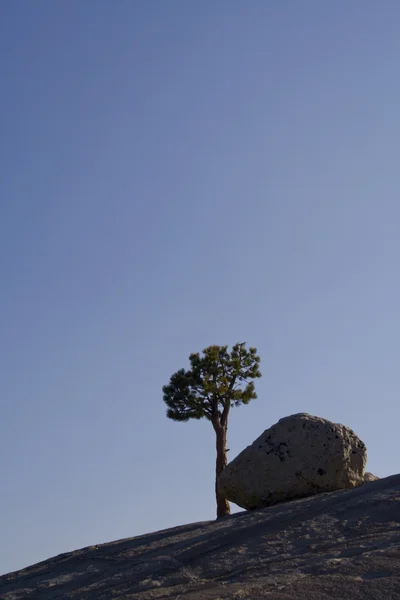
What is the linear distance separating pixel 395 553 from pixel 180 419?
20.9 meters

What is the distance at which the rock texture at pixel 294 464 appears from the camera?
19.8 metres

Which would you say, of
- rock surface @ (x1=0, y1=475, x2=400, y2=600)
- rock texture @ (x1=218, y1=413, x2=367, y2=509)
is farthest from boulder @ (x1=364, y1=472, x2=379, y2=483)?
rock surface @ (x1=0, y1=475, x2=400, y2=600)

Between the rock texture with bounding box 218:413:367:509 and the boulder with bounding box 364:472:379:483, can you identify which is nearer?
the rock texture with bounding box 218:413:367:509

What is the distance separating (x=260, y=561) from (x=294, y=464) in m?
8.57

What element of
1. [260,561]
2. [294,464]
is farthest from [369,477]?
[260,561]

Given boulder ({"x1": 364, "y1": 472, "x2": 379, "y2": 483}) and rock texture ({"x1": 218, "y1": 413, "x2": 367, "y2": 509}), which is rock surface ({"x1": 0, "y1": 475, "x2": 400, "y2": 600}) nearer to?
rock texture ({"x1": 218, "y1": 413, "x2": 367, "y2": 509})

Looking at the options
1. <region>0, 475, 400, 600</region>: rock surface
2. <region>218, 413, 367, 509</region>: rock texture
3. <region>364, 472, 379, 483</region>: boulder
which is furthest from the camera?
<region>364, 472, 379, 483</region>: boulder

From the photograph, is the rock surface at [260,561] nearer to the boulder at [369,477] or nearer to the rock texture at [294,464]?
the rock texture at [294,464]

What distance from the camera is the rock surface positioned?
28.1 feet

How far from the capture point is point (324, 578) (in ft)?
28.3

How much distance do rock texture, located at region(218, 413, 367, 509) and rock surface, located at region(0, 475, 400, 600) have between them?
2.05 metres

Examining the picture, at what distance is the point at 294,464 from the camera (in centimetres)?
1989

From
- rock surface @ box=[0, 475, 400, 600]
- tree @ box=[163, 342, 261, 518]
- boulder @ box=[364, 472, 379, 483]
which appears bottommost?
rock surface @ box=[0, 475, 400, 600]

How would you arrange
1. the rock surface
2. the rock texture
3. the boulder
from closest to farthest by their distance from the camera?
the rock surface → the rock texture → the boulder
